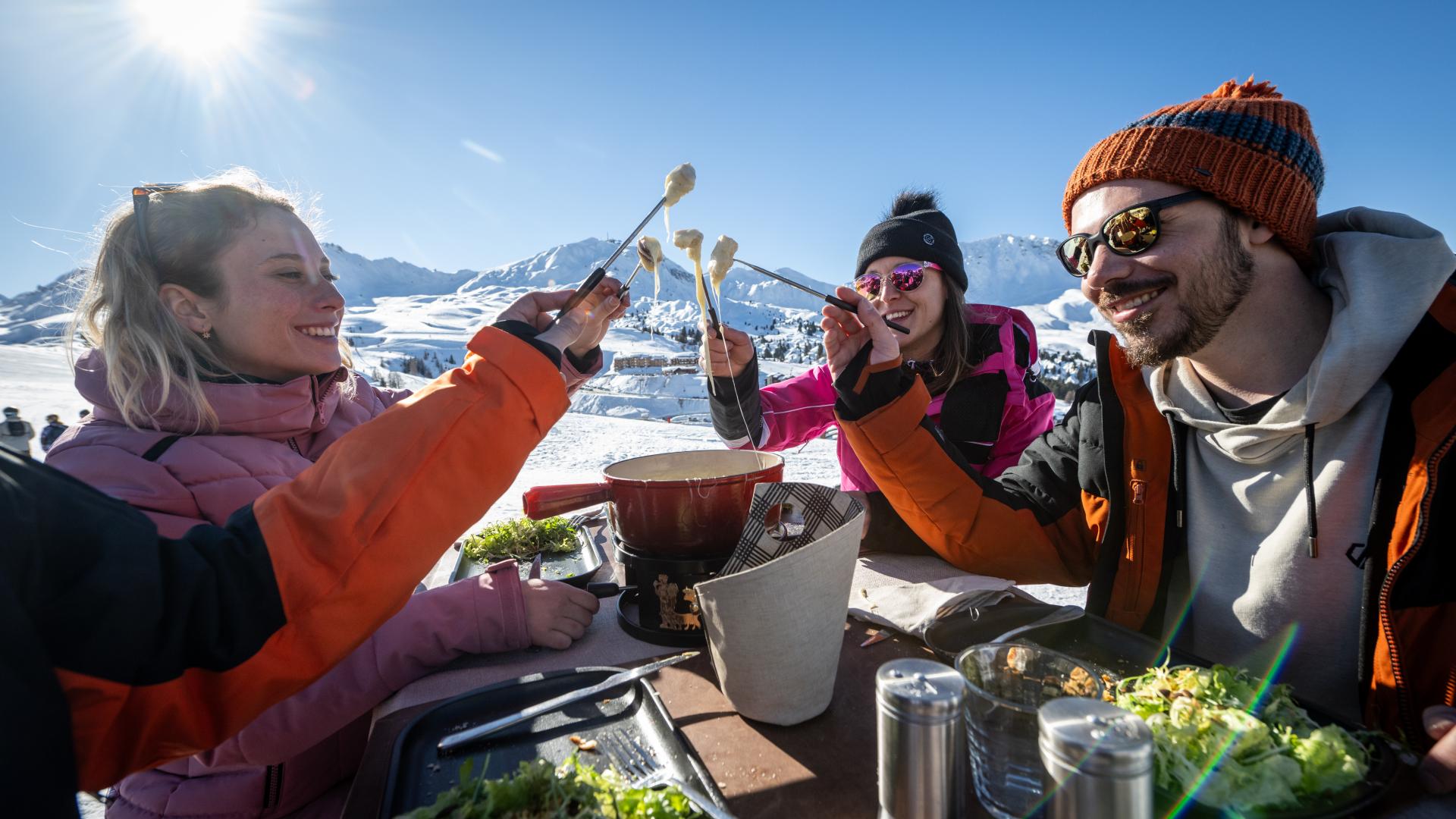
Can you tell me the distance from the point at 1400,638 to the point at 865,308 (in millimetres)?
1672

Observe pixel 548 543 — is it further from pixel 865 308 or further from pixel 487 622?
pixel 865 308

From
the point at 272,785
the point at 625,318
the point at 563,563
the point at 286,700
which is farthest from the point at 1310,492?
the point at 625,318

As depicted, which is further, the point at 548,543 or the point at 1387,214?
the point at 548,543

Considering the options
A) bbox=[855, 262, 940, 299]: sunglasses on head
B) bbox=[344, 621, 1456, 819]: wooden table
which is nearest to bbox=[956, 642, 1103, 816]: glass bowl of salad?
bbox=[344, 621, 1456, 819]: wooden table

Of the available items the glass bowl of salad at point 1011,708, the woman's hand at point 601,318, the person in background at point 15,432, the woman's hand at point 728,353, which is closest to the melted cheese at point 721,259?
the woman's hand at point 601,318

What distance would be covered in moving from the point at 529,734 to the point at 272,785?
1058 millimetres

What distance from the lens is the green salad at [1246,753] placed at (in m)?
0.92

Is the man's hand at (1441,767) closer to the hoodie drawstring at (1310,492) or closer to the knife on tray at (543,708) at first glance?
the hoodie drawstring at (1310,492)

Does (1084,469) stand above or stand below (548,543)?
above

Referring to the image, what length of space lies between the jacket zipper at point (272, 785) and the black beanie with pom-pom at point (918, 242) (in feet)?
11.2

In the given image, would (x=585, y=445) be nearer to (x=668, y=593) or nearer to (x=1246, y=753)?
(x=668, y=593)

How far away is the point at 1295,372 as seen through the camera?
2.09m

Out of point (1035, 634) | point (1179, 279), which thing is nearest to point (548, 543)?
point (1035, 634)

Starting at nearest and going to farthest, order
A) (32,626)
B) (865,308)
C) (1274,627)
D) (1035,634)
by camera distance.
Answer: (32,626)
(1035,634)
(1274,627)
(865,308)
